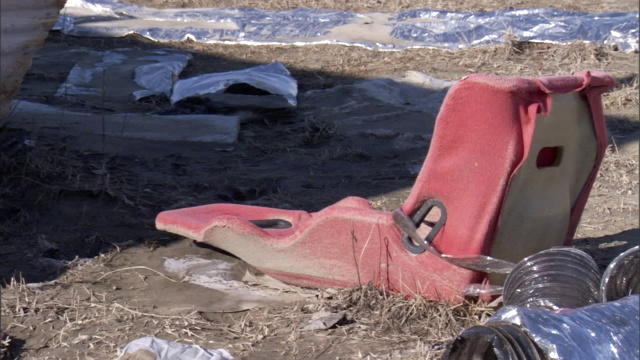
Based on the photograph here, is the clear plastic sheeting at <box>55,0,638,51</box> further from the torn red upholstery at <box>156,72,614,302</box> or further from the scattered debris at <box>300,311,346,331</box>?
the scattered debris at <box>300,311,346,331</box>

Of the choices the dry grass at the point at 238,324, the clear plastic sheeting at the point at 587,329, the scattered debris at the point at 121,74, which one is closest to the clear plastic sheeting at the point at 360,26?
the scattered debris at the point at 121,74

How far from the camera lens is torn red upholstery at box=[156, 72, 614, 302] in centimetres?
342

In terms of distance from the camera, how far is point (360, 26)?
1038 centimetres

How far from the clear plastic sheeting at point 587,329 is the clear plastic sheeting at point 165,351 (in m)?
1.05

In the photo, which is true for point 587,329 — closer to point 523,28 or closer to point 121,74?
point 121,74

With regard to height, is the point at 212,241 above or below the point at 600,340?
below

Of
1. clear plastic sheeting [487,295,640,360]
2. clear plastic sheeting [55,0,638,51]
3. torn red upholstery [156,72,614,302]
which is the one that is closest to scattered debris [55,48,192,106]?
clear plastic sheeting [55,0,638,51]

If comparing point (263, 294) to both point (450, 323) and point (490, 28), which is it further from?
point (490, 28)

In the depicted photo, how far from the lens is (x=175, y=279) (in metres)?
4.18

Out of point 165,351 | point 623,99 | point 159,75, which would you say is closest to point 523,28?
point 623,99

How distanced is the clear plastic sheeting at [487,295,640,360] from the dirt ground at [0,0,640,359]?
1.99 feet

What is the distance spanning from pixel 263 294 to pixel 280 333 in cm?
47

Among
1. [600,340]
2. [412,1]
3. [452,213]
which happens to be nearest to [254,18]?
[412,1]

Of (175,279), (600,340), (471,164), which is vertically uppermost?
(471,164)
